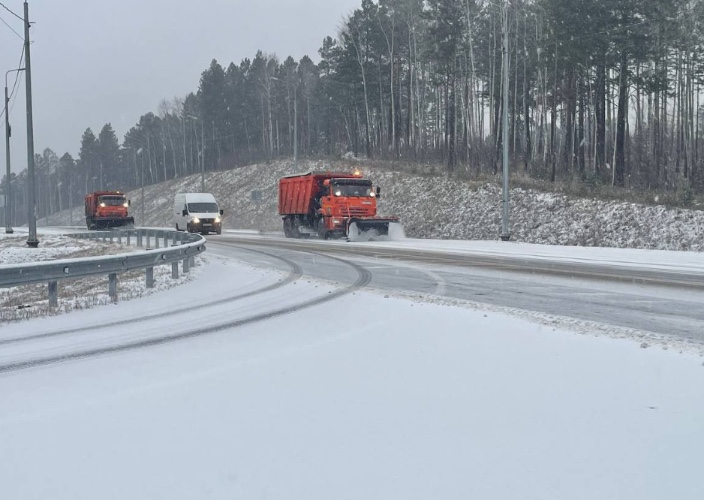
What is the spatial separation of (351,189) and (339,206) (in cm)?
97

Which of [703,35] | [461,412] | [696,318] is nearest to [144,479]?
[461,412]

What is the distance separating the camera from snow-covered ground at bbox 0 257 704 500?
3.75m

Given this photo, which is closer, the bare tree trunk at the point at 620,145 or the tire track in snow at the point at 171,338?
the tire track in snow at the point at 171,338

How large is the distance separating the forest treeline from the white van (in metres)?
7.70

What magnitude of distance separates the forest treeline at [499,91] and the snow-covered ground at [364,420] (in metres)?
25.5

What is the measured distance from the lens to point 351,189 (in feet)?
102

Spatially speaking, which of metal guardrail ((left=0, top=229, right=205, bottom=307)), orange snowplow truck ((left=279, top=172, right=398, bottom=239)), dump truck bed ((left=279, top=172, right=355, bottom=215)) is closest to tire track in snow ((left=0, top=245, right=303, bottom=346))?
metal guardrail ((left=0, top=229, right=205, bottom=307))

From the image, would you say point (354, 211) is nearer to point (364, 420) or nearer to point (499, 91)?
point (364, 420)

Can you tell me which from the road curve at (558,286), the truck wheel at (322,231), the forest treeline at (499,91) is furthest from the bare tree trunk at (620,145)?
the road curve at (558,286)

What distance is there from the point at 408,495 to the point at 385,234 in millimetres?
27603

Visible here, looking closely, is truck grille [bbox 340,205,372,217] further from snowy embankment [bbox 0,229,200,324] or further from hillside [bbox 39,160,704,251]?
snowy embankment [bbox 0,229,200,324]

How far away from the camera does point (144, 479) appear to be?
385cm

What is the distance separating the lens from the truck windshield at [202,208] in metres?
42.2

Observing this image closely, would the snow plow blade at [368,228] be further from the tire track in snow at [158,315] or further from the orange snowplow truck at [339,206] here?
the tire track in snow at [158,315]
